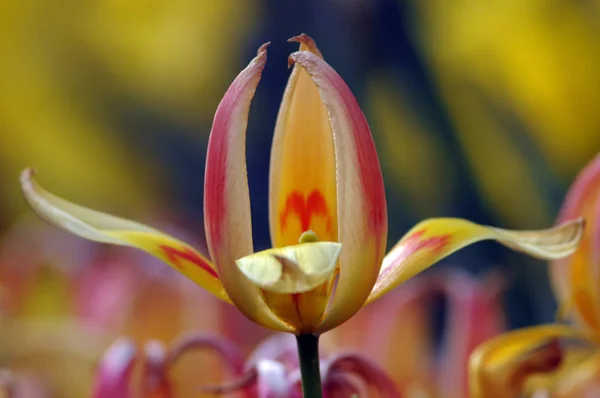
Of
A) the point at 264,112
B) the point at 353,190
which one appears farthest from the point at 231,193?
the point at 264,112

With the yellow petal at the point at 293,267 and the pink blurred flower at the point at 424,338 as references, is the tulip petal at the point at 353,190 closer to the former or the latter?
the yellow petal at the point at 293,267

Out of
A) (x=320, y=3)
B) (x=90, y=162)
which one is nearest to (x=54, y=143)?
(x=90, y=162)

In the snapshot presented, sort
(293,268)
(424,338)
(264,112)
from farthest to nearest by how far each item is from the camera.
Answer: (264,112)
(424,338)
(293,268)

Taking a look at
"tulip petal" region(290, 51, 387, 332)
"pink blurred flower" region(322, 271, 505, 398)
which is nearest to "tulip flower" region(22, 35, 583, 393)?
"tulip petal" region(290, 51, 387, 332)

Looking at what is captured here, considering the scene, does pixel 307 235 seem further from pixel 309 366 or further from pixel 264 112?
pixel 264 112

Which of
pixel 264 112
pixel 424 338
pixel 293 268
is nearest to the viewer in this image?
pixel 293 268
